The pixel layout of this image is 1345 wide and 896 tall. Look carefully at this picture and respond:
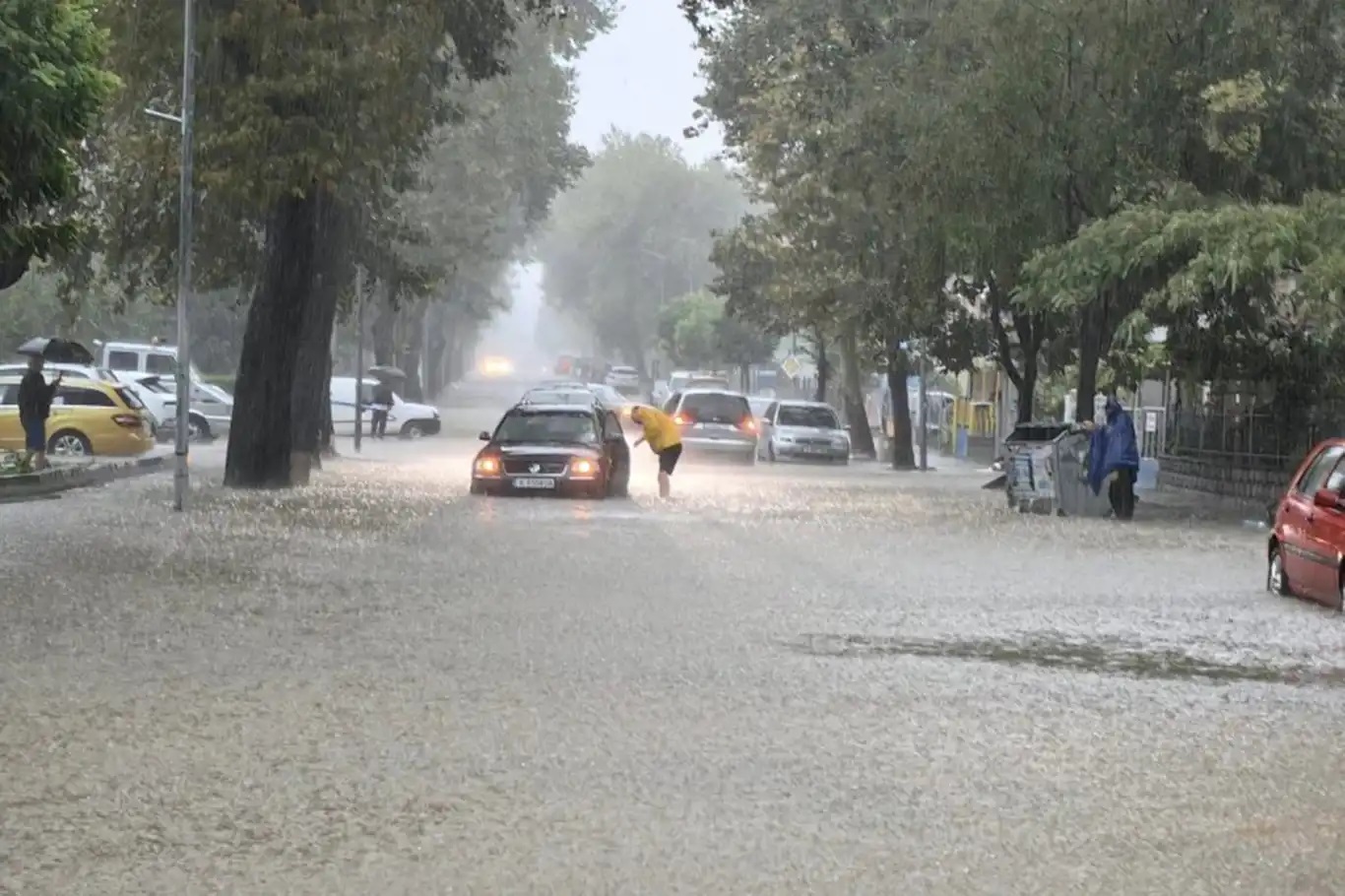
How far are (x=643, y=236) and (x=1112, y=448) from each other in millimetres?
103542

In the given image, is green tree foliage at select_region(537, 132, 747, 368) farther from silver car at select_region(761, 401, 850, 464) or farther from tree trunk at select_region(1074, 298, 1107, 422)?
tree trunk at select_region(1074, 298, 1107, 422)

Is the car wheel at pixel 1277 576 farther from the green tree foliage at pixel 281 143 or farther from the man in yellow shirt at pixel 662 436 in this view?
the man in yellow shirt at pixel 662 436

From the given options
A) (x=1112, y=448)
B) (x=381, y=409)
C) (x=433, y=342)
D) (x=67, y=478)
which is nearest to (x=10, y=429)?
(x=67, y=478)

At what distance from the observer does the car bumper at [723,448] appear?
52.2 metres

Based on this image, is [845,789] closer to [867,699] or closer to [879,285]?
[867,699]

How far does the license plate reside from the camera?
3309 cm

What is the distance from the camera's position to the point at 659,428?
115ft

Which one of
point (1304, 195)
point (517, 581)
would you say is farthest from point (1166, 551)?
point (517, 581)

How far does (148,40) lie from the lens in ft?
98.9

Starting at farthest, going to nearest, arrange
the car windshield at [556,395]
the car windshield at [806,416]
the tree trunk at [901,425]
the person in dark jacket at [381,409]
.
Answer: the person in dark jacket at [381,409]
the car windshield at [806,416]
the tree trunk at [901,425]
the car windshield at [556,395]

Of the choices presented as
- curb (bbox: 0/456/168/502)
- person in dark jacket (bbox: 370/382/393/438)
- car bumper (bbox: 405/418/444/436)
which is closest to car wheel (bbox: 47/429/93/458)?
curb (bbox: 0/456/168/502)

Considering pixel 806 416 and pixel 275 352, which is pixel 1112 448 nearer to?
pixel 275 352

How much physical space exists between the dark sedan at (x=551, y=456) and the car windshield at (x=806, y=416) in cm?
2162

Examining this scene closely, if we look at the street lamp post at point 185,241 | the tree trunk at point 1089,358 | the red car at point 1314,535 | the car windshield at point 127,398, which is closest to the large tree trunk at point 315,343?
the car windshield at point 127,398
